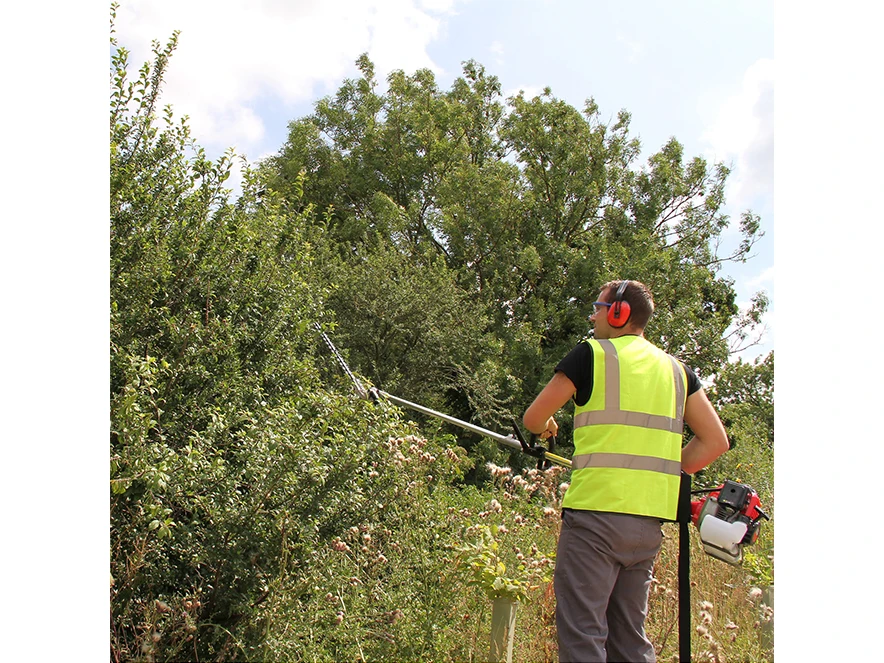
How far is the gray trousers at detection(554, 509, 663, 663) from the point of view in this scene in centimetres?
259

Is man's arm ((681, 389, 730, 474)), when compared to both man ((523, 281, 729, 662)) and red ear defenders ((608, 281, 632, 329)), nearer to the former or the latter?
man ((523, 281, 729, 662))

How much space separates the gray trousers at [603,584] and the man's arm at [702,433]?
0.39 m

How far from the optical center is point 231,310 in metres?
4.92

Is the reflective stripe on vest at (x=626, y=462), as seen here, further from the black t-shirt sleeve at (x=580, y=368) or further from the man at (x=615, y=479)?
the black t-shirt sleeve at (x=580, y=368)

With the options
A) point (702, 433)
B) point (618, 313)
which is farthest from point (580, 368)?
point (702, 433)

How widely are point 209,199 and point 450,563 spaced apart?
281cm

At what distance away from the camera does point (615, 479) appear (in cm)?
269

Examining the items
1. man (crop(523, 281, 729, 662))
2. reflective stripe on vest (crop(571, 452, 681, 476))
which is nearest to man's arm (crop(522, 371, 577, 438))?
man (crop(523, 281, 729, 662))

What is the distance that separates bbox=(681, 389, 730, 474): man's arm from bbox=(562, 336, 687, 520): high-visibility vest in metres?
0.19

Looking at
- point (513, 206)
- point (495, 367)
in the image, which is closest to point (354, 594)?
point (495, 367)

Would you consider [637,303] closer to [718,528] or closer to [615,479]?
[615,479]

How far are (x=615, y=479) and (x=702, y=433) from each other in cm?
52

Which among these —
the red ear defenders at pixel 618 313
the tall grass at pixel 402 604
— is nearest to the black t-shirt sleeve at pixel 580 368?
the red ear defenders at pixel 618 313

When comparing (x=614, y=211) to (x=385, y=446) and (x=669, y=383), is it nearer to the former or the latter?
(x=385, y=446)
